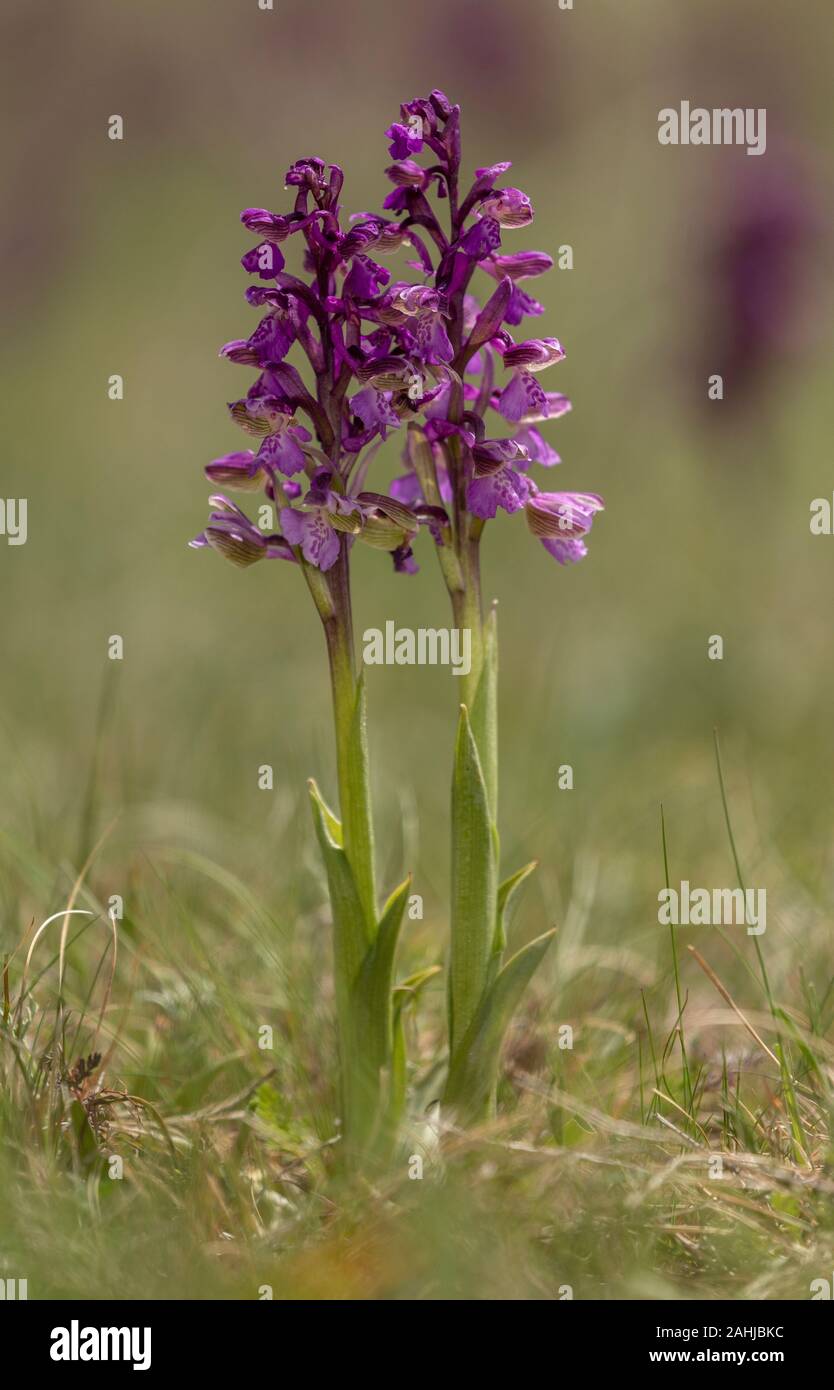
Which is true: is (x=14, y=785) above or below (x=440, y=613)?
below

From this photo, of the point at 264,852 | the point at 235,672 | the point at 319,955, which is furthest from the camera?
the point at 235,672

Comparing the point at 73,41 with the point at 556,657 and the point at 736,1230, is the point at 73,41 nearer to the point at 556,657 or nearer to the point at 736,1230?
the point at 556,657

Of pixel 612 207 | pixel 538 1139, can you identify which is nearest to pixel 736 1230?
pixel 538 1139

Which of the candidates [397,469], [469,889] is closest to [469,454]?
[469,889]

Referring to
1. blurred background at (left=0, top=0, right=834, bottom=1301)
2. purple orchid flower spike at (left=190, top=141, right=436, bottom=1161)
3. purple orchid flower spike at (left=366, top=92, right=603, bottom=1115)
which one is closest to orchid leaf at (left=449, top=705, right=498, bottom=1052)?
purple orchid flower spike at (left=366, top=92, right=603, bottom=1115)

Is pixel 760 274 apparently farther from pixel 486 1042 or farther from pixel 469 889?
pixel 486 1042

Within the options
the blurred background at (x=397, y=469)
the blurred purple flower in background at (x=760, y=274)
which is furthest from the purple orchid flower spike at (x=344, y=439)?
the blurred purple flower in background at (x=760, y=274)
